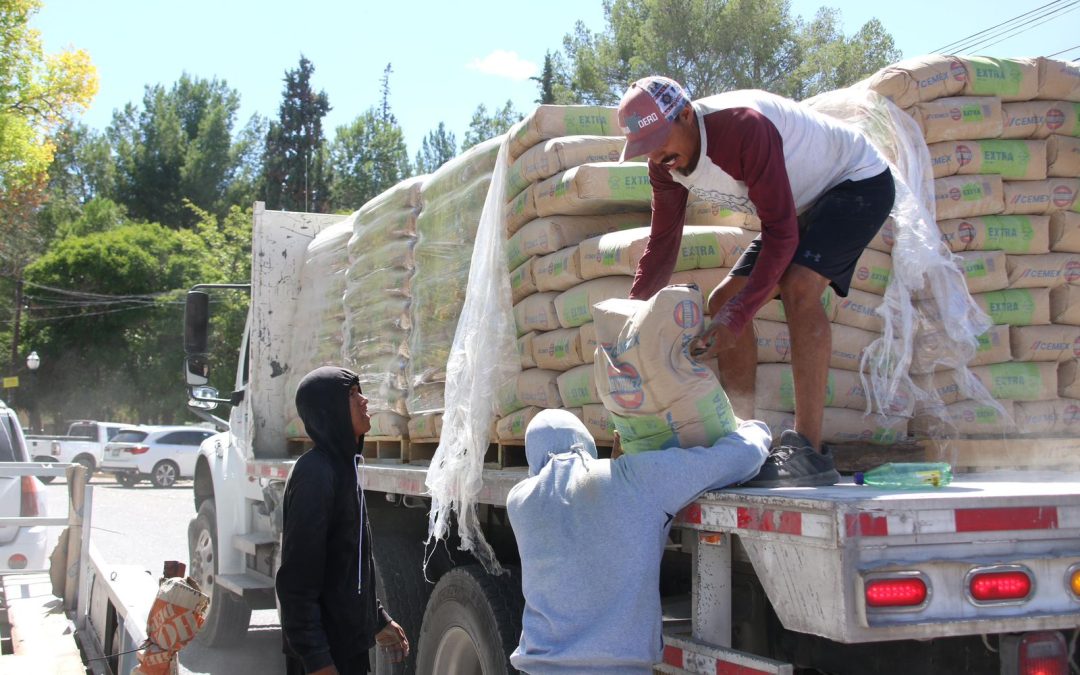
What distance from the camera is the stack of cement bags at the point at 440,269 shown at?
4.68m

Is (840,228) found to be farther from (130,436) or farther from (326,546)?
(130,436)

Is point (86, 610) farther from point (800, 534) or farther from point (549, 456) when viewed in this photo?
point (800, 534)

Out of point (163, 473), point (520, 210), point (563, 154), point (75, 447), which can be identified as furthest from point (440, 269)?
point (75, 447)

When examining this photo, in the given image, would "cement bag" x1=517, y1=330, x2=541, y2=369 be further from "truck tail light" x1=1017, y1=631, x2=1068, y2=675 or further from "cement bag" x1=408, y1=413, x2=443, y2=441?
"truck tail light" x1=1017, y1=631, x2=1068, y2=675

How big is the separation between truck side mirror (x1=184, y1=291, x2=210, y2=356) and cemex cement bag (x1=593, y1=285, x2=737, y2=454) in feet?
15.6

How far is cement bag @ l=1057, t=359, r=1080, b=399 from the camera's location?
395 cm

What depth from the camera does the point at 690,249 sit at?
3.62 metres

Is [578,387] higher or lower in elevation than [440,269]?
lower

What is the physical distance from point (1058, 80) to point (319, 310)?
436 cm

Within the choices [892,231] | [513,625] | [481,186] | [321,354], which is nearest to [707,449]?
[513,625]

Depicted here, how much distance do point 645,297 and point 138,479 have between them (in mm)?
23566

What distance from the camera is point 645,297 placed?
349 cm

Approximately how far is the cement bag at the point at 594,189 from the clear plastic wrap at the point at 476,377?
0.32 meters

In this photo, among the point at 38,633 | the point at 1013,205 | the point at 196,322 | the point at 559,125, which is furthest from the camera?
the point at 196,322
